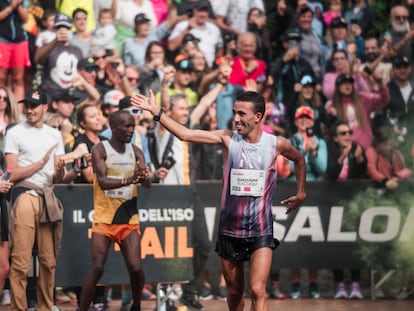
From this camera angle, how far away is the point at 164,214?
41.1 feet

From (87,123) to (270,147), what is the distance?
344 centimetres

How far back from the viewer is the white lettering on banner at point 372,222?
535 inches

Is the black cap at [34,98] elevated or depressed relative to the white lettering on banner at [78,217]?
elevated

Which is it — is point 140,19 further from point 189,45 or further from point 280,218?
point 280,218

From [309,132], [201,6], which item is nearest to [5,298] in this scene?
[309,132]

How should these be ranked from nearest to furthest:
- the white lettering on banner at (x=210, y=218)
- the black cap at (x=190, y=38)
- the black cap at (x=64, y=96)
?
the white lettering on banner at (x=210, y=218)
the black cap at (x=64, y=96)
the black cap at (x=190, y=38)

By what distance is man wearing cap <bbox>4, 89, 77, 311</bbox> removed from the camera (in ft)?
37.8

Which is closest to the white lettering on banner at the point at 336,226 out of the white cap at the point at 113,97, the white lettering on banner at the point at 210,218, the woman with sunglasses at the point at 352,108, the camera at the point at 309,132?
the camera at the point at 309,132

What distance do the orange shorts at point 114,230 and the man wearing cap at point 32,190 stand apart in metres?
0.64

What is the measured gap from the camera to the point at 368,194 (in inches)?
536

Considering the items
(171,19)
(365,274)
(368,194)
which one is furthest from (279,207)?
(171,19)

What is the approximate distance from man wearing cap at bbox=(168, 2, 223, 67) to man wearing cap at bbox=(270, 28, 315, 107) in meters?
0.90

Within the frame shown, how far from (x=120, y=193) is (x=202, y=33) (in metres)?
5.52

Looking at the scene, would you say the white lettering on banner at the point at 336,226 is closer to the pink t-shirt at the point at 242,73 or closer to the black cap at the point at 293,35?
the pink t-shirt at the point at 242,73
